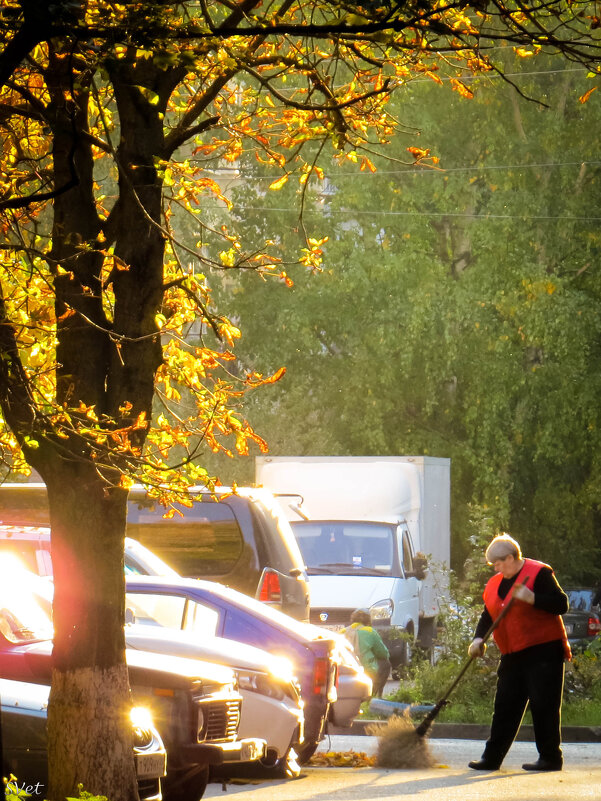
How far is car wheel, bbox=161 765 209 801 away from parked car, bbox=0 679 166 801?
1.09 m

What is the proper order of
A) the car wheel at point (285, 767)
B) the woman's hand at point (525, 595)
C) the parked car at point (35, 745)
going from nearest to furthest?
the parked car at point (35, 745) → the car wheel at point (285, 767) → the woman's hand at point (525, 595)

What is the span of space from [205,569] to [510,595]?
19.3ft

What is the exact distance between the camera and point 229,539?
16.6m

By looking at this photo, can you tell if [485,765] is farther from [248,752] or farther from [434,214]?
[434,214]

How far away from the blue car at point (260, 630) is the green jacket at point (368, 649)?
13.6ft

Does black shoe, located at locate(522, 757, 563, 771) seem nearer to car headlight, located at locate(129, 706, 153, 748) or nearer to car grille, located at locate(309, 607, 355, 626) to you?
car headlight, located at locate(129, 706, 153, 748)

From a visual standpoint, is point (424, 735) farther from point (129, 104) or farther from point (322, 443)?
point (322, 443)

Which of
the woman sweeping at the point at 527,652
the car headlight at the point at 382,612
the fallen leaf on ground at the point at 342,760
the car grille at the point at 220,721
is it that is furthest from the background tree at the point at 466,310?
the car grille at the point at 220,721

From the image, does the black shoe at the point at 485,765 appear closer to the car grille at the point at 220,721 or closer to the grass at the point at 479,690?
the car grille at the point at 220,721

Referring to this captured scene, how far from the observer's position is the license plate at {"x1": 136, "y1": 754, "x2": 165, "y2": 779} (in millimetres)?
7922

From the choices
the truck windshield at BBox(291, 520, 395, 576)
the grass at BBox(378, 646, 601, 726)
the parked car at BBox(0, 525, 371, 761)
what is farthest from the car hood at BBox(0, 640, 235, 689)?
the truck windshield at BBox(291, 520, 395, 576)

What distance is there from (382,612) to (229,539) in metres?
4.90

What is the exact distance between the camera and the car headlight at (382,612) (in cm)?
2092

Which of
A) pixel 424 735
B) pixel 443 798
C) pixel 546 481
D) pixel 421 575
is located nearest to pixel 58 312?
pixel 443 798
